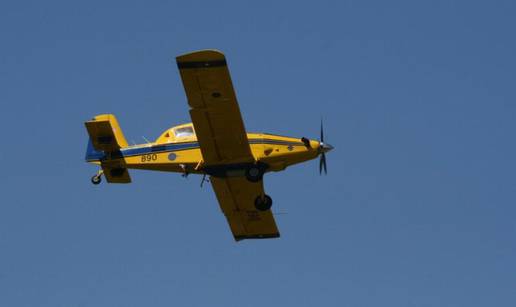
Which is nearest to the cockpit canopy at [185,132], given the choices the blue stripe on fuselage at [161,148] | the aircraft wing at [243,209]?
the blue stripe on fuselage at [161,148]

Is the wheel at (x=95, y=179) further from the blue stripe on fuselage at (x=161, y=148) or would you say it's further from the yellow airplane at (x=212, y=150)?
the blue stripe on fuselage at (x=161, y=148)

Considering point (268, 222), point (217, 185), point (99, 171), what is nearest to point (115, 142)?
point (99, 171)

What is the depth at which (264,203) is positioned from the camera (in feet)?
118

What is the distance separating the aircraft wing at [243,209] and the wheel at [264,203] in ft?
0.82

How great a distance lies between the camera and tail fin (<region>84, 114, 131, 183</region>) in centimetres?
3466

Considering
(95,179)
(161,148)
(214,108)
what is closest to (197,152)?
(161,148)

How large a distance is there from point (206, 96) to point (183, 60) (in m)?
1.55

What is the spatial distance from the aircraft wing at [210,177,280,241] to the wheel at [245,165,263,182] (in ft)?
3.80

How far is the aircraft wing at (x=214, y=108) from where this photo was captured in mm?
31516

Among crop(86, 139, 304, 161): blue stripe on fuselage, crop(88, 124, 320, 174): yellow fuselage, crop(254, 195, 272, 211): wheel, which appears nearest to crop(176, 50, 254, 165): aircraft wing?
crop(88, 124, 320, 174): yellow fuselage

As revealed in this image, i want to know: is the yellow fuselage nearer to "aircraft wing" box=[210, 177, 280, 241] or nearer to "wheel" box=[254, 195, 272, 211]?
"aircraft wing" box=[210, 177, 280, 241]

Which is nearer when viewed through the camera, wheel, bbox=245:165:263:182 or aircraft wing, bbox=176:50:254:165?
aircraft wing, bbox=176:50:254:165

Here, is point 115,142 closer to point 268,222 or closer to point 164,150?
point 164,150

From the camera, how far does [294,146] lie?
1362 inches
